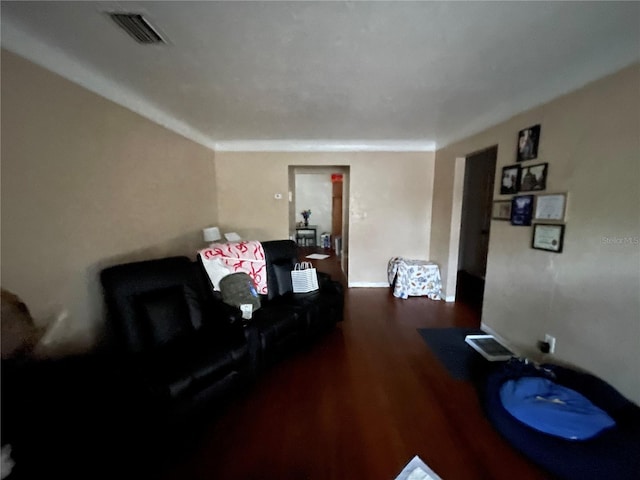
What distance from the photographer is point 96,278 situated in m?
1.97

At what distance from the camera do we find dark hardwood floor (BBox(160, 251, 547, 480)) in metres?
1.36

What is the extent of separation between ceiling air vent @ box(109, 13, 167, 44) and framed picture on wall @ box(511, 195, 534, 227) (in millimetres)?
2963

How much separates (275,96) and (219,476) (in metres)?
2.71

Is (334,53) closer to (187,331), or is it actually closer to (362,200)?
(187,331)

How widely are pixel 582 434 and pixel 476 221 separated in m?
4.04

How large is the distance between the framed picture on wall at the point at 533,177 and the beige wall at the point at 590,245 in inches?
2.2

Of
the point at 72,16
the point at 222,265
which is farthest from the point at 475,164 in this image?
the point at 72,16

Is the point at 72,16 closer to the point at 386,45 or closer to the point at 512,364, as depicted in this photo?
the point at 386,45

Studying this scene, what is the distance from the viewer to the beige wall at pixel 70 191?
4.80ft

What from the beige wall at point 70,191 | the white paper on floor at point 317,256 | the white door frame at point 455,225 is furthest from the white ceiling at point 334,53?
the white paper on floor at point 317,256

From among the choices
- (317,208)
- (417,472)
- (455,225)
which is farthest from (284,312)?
(317,208)

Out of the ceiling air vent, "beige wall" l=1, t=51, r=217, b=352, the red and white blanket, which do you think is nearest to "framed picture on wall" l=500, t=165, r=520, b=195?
the red and white blanket

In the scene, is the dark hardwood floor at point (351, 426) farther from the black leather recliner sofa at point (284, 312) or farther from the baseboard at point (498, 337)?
the baseboard at point (498, 337)

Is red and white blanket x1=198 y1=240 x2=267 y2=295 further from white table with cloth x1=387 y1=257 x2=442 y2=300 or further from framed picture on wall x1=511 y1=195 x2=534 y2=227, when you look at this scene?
framed picture on wall x1=511 y1=195 x2=534 y2=227
